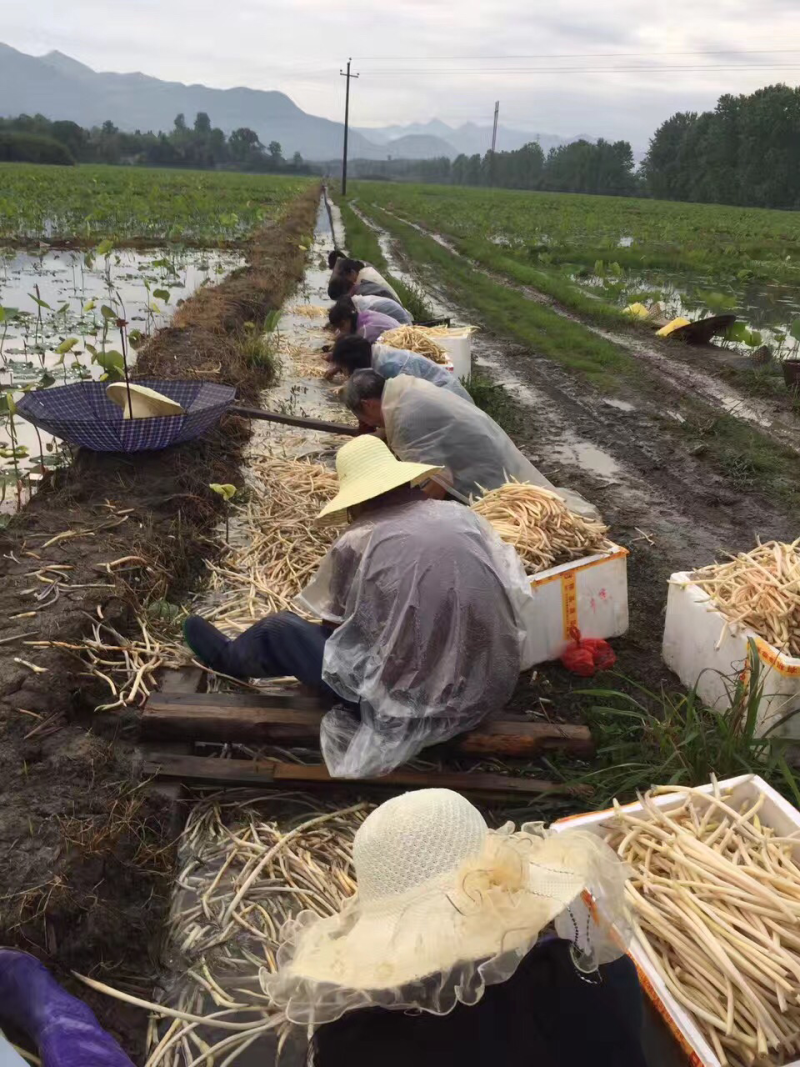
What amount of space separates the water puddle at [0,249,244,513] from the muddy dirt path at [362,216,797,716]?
3688 mm

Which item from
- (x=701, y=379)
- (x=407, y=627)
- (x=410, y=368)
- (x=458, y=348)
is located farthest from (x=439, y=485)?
(x=701, y=379)

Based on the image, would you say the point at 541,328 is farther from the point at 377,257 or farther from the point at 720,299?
the point at 377,257

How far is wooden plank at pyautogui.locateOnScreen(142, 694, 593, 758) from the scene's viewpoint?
9.75ft

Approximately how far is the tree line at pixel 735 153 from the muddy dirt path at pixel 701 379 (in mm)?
56381

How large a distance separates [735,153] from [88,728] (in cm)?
7146

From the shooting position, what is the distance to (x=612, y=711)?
313 cm

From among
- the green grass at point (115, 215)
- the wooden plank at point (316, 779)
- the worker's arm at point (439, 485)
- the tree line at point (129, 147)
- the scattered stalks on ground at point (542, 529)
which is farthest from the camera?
the tree line at point (129, 147)

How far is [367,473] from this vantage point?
3148mm

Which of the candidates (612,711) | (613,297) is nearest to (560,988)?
(612,711)

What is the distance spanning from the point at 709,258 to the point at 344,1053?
22.6 m

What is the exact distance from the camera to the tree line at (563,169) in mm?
74750

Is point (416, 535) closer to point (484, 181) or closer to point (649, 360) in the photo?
point (649, 360)

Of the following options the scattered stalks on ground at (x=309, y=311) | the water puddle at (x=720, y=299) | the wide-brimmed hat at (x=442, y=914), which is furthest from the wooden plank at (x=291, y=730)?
the scattered stalks on ground at (x=309, y=311)

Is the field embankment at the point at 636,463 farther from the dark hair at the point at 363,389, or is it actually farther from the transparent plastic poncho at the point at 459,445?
the dark hair at the point at 363,389
